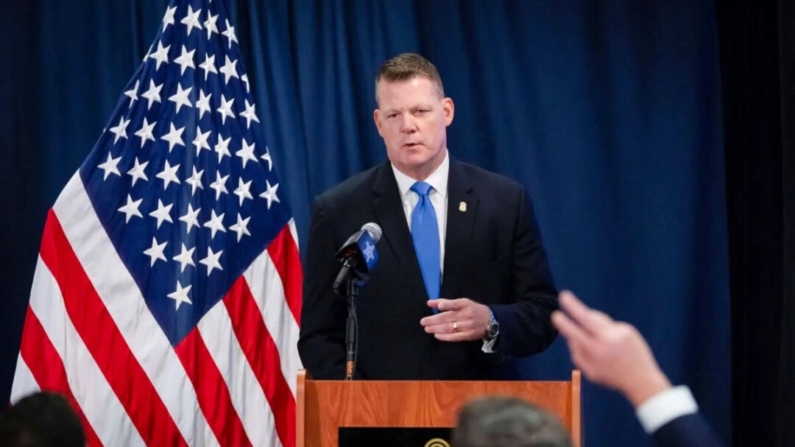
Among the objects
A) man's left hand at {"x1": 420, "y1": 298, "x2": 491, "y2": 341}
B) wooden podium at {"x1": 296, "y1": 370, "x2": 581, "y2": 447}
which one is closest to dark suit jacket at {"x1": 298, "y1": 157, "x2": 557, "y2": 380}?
man's left hand at {"x1": 420, "y1": 298, "x2": 491, "y2": 341}

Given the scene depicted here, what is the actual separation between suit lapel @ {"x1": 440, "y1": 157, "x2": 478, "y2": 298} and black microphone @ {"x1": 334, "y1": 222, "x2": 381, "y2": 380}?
920 mm

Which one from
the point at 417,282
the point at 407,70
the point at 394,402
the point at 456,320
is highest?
the point at 407,70

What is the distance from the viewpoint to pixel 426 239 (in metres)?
4.40

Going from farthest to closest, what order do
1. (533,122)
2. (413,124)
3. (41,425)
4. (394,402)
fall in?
1. (533,122)
2. (413,124)
3. (394,402)
4. (41,425)

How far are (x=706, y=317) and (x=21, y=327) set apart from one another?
10.1 feet

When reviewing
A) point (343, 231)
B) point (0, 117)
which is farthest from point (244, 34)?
point (343, 231)

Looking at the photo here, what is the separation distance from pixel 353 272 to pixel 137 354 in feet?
6.18

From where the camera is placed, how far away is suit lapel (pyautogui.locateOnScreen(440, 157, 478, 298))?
4363 millimetres

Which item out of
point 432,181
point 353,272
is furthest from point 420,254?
point 353,272

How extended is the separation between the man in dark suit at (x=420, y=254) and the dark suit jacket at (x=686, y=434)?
237 cm

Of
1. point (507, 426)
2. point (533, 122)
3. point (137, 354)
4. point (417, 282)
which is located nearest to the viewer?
point (507, 426)

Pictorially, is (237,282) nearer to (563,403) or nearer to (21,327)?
(21,327)

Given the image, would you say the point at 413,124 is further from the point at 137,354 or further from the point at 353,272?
the point at 137,354

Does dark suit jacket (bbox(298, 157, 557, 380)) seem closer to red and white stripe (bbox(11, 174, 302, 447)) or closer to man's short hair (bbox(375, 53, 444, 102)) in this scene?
man's short hair (bbox(375, 53, 444, 102))
